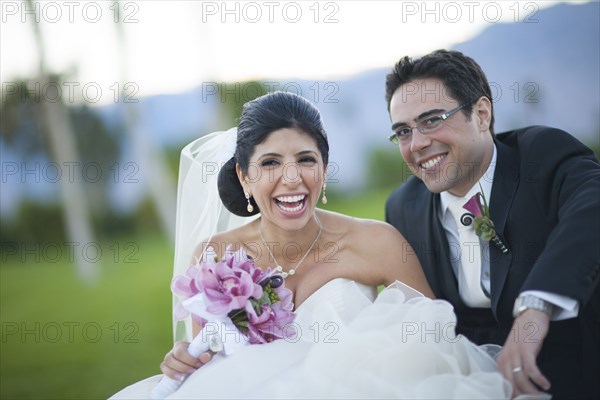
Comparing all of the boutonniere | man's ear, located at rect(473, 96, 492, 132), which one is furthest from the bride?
man's ear, located at rect(473, 96, 492, 132)

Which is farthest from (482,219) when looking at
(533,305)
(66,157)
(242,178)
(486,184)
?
(66,157)

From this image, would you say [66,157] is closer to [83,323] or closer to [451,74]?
[83,323]

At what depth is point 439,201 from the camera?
3.27m

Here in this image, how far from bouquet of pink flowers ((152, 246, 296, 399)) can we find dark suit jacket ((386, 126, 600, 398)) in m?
0.94

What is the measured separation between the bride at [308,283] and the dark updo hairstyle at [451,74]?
21.0 inches

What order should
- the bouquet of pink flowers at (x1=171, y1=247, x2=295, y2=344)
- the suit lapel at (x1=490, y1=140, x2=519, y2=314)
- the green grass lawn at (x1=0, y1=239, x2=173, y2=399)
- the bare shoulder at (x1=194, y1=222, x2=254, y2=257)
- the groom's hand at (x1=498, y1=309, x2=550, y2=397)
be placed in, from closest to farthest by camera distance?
the groom's hand at (x1=498, y1=309, x2=550, y2=397) < the bouquet of pink flowers at (x1=171, y1=247, x2=295, y2=344) < the suit lapel at (x1=490, y1=140, x2=519, y2=314) < the bare shoulder at (x1=194, y1=222, x2=254, y2=257) < the green grass lawn at (x1=0, y1=239, x2=173, y2=399)

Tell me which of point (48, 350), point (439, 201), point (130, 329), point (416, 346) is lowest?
point (130, 329)

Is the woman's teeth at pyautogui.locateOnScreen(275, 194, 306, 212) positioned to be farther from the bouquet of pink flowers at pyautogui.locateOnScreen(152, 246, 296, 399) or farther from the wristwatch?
the wristwatch

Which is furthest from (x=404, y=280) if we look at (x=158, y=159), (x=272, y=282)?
(x=158, y=159)

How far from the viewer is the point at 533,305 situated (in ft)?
7.34

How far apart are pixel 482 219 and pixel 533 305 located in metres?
0.72

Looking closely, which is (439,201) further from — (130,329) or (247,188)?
(130,329)

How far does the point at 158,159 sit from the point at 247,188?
814 cm

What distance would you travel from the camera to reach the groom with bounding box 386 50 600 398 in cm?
260
